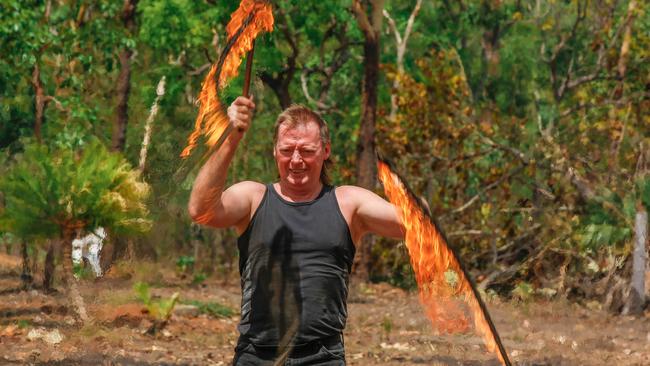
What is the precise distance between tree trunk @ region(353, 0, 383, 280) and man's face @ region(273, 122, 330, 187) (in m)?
15.3

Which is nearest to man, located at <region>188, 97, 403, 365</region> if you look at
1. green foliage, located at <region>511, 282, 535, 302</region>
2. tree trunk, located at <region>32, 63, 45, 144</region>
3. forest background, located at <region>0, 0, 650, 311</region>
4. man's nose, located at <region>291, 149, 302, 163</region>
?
man's nose, located at <region>291, 149, 302, 163</region>

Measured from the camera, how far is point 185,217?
5004 millimetres

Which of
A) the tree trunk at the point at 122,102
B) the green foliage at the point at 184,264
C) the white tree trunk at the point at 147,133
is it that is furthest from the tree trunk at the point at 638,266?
the white tree trunk at the point at 147,133

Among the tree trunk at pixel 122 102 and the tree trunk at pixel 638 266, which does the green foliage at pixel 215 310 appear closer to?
the tree trunk at pixel 122 102

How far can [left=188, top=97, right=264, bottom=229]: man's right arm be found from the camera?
4.32 m

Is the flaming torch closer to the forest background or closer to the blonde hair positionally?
the blonde hair

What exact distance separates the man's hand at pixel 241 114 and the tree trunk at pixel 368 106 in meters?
15.7

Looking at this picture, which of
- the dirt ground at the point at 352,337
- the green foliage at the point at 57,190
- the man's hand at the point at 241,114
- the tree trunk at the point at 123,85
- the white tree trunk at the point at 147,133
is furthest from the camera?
the tree trunk at the point at 123,85

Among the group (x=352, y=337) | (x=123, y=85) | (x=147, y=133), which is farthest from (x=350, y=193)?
(x=123, y=85)

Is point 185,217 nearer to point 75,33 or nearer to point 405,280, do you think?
point 75,33

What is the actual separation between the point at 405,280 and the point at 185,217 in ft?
56.9

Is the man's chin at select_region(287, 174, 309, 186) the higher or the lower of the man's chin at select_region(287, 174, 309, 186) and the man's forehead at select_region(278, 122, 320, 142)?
the lower

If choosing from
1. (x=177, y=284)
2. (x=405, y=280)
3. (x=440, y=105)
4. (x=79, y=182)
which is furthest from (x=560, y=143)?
(x=79, y=182)

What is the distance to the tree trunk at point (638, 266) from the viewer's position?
A: 51.9 feet
